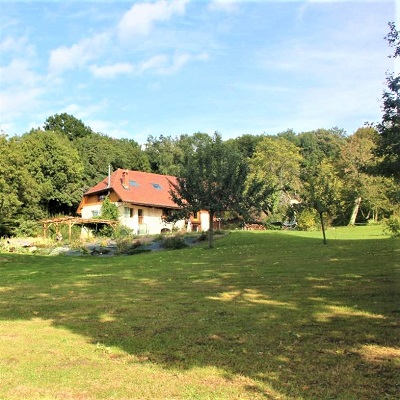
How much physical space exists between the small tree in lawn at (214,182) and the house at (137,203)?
19118 millimetres

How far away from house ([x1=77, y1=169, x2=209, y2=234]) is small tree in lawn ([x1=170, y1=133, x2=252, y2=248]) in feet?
62.7

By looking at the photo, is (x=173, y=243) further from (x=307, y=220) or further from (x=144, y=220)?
(x=144, y=220)

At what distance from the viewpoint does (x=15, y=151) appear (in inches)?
1683

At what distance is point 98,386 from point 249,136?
7764 centimetres

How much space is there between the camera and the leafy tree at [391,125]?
8969mm

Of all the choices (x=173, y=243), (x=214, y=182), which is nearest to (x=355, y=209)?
(x=173, y=243)

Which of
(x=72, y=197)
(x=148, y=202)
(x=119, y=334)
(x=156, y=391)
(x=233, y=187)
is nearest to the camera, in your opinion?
(x=156, y=391)

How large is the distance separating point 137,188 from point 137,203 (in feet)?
10.7

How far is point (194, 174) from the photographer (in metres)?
24.3

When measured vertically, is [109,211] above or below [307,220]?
above

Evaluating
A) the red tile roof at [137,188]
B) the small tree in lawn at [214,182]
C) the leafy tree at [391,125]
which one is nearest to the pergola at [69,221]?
the red tile roof at [137,188]

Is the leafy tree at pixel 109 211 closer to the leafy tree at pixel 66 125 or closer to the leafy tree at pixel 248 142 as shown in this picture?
the leafy tree at pixel 66 125

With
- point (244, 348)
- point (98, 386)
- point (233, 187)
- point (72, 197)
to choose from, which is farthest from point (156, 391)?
point (72, 197)

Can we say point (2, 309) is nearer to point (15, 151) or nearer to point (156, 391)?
point (156, 391)
